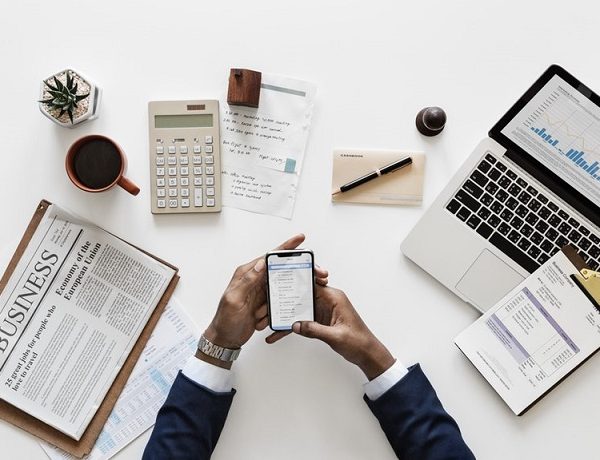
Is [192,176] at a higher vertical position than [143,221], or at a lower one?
higher

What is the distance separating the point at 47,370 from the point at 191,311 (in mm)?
270

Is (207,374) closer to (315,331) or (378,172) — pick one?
(315,331)

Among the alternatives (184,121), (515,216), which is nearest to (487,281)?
(515,216)

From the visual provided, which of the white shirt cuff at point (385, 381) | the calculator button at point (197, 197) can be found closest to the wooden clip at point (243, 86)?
the calculator button at point (197, 197)

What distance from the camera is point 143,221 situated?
3.17 feet

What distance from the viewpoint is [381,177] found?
96 centimetres

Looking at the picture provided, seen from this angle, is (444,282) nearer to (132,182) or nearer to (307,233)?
(307,233)

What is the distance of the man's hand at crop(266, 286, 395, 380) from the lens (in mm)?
881

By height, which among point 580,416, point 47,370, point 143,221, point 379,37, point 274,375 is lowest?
point 47,370

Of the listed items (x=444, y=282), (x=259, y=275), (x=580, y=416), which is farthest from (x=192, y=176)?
(x=580, y=416)

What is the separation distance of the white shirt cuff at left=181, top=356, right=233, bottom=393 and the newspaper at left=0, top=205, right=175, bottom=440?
121 mm

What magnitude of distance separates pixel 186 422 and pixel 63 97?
1.88 ft

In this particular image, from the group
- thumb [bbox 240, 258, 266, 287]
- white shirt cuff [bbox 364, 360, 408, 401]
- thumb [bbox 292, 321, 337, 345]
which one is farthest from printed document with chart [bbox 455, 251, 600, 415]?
thumb [bbox 240, 258, 266, 287]

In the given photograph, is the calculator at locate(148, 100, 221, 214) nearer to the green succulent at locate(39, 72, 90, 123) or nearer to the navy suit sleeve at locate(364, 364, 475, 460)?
the green succulent at locate(39, 72, 90, 123)
